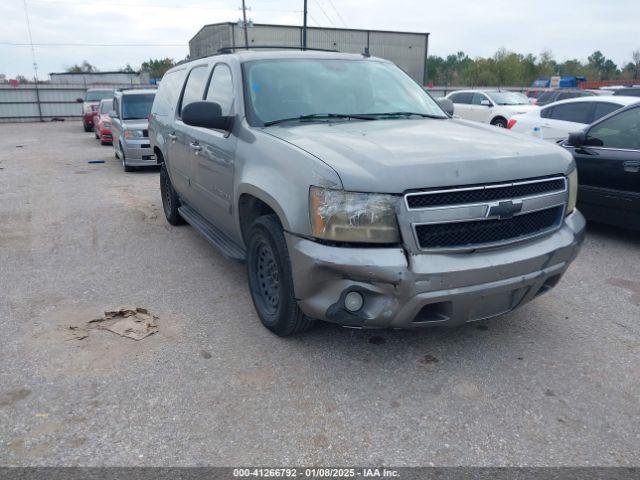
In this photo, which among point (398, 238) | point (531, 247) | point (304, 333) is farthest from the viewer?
point (304, 333)

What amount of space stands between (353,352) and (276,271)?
0.74 meters

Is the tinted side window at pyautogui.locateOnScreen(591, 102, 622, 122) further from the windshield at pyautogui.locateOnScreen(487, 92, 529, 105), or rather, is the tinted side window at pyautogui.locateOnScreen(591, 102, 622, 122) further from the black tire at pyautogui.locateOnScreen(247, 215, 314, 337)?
the windshield at pyautogui.locateOnScreen(487, 92, 529, 105)

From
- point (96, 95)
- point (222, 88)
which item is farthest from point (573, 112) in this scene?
point (96, 95)

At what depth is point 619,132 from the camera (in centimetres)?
576

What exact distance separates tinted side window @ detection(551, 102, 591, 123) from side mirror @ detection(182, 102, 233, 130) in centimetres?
797

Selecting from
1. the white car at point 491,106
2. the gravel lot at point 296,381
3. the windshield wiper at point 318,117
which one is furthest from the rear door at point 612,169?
the white car at point 491,106

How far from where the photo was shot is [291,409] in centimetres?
289

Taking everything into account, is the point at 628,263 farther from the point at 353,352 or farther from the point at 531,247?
the point at 353,352

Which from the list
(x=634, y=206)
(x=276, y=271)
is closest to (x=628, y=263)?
(x=634, y=206)

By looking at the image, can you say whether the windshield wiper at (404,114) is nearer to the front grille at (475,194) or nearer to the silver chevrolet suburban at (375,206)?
the silver chevrolet suburban at (375,206)

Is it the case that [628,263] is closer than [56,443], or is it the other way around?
[56,443]

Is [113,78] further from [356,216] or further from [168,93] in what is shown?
[356,216]

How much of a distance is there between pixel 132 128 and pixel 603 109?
9240mm

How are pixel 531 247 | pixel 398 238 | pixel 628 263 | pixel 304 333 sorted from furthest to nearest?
pixel 628 263 < pixel 304 333 < pixel 531 247 < pixel 398 238
